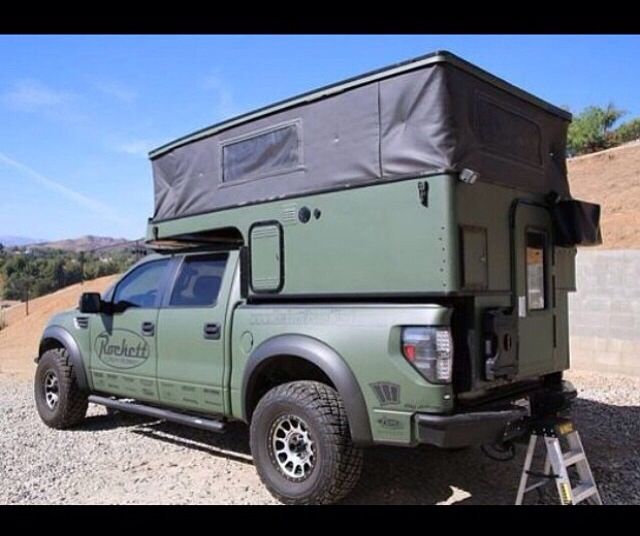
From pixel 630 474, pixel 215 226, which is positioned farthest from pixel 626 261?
pixel 215 226

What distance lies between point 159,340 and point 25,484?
1502 millimetres

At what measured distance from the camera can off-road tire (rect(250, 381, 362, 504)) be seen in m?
3.95

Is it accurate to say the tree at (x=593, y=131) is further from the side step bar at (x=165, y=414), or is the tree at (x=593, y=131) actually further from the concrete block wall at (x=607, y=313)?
the side step bar at (x=165, y=414)

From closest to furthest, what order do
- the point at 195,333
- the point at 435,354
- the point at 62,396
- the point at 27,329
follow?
1. the point at 435,354
2. the point at 195,333
3. the point at 62,396
4. the point at 27,329

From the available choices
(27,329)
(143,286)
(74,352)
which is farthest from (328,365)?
(27,329)

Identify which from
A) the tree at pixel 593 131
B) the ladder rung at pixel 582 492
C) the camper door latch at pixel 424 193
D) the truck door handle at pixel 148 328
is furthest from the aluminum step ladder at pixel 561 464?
the tree at pixel 593 131

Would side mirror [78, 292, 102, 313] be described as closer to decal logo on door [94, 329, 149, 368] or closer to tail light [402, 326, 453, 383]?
decal logo on door [94, 329, 149, 368]

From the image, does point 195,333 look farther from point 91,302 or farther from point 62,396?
point 62,396

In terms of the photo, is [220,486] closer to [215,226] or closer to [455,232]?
Answer: [215,226]

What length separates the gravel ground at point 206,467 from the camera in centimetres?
453

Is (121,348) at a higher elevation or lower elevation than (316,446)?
higher

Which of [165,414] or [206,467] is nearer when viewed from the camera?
[206,467]

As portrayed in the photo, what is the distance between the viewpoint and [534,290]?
464 cm

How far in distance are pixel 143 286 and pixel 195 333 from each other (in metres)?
1.14
